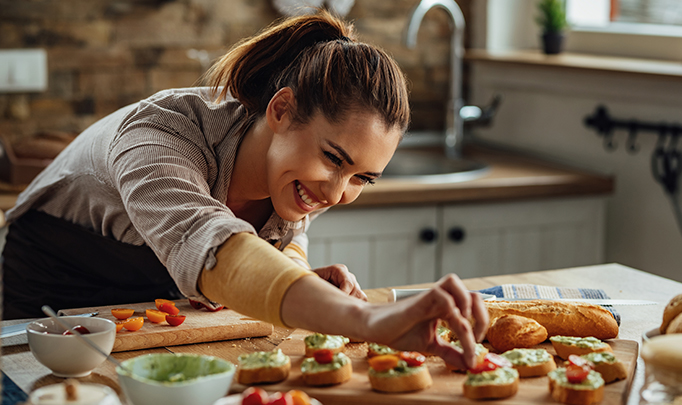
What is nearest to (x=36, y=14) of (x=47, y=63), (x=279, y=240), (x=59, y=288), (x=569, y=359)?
(x=47, y=63)

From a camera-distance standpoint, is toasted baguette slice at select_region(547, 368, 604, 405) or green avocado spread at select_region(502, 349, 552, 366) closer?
toasted baguette slice at select_region(547, 368, 604, 405)

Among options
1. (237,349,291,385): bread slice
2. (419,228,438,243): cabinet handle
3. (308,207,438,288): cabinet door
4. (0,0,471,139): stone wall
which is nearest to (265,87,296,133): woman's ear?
(237,349,291,385): bread slice

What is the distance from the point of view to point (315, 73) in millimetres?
1266

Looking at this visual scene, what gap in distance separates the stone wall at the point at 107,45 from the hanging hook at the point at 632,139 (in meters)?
1.31

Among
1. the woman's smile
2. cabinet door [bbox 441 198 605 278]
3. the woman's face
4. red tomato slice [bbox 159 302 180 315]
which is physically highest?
the woman's face

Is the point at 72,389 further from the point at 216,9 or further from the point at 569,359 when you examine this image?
the point at 216,9

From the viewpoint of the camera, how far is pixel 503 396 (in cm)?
99

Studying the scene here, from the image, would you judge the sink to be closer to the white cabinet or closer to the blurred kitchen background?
the blurred kitchen background

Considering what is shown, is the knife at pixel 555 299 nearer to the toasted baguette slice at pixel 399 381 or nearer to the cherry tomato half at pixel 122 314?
the toasted baguette slice at pixel 399 381

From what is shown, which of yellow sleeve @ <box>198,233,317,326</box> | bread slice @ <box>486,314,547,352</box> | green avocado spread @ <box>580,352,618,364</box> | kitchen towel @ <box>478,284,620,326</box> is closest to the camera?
yellow sleeve @ <box>198,233,317,326</box>

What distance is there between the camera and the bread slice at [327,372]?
102 cm

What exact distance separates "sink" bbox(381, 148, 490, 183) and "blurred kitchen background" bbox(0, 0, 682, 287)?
0.09 m

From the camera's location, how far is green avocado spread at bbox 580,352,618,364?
1.07 meters

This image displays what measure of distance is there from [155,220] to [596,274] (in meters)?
1.06
